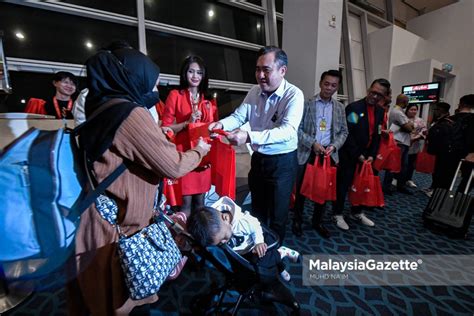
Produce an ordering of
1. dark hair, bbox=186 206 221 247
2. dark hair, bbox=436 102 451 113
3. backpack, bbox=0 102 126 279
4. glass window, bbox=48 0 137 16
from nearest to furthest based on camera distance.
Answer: backpack, bbox=0 102 126 279
dark hair, bbox=186 206 221 247
glass window, bbox=48 0 137 16
dark hair, bbox=436 102 451 113

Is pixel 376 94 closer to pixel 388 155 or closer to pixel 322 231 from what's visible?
pixel 388 155

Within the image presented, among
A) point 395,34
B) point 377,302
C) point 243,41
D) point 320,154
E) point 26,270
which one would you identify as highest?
point 395,34

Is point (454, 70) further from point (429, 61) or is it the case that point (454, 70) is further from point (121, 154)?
point (121, 154)

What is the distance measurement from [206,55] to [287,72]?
1.92 metres

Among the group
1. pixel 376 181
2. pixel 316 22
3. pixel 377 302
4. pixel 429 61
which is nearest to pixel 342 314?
pixel 377 302

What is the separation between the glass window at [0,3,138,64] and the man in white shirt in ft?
10.5

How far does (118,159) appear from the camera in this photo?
2.57 feet

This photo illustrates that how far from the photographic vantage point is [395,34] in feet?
21.8

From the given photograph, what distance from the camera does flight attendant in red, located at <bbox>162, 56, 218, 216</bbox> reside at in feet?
6.12

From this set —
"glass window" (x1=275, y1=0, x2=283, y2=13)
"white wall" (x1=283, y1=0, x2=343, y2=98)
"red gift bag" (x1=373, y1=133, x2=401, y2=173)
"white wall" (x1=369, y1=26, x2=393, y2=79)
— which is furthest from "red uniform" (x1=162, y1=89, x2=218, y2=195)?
"white wall" (x1=369, y1=26, x2=393, y2=79)

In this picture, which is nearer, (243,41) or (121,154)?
(121,154)

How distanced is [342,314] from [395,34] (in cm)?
801

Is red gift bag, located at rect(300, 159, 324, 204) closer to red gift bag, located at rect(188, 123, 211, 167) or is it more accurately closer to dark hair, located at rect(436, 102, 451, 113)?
red gift bag, located at rect(188, 123, 211, 167)

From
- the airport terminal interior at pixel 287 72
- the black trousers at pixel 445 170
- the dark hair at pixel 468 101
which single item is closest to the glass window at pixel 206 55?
the airport terminal interior at pixel 287 72
